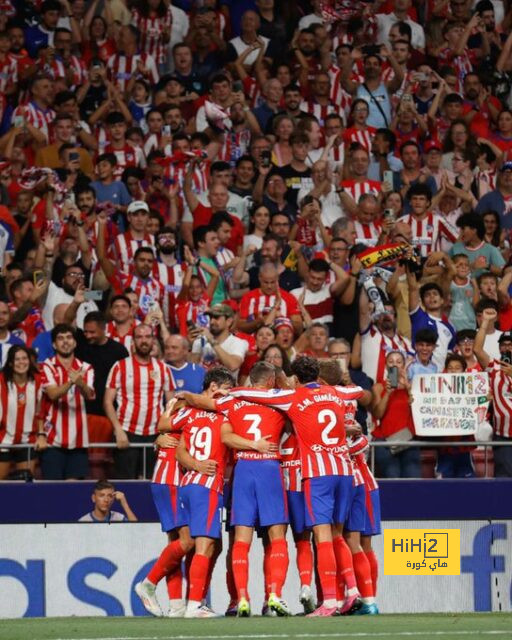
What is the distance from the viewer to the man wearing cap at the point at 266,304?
16438 millimetres

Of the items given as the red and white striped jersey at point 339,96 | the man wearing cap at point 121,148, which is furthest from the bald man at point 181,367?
the red and white striped jersey at point 339,96

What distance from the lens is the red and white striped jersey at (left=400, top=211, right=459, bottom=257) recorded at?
59.3 ft

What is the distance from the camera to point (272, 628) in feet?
34.9

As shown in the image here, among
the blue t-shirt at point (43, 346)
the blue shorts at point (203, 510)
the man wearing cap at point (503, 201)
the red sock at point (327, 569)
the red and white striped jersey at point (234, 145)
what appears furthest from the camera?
the red and white striped jersey at point (234, 145)

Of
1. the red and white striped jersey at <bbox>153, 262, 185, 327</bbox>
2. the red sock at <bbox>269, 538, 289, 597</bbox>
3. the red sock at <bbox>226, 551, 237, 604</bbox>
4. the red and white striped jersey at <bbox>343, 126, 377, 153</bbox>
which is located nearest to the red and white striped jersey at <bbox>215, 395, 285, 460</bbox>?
the red sock at <bbox>269, 538, 289, 597</bbox>

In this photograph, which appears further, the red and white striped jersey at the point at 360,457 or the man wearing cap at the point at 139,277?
the man wearing cap at the point at 139,277

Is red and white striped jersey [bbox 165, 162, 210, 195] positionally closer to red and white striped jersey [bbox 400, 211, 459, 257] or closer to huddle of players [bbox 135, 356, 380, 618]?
red and white striped jersey [bbox 400, 211, 459, 257]

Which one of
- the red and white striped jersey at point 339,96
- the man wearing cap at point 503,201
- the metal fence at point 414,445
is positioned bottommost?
the metal fence at point 414,445

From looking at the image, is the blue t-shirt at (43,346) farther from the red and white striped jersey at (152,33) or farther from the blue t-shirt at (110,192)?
the red and white striped jersey at (152,33)

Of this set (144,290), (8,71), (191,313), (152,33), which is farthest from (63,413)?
(152,33)

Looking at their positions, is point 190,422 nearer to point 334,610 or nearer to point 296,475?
point 296,475

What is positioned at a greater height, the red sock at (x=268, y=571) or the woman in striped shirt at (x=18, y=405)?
the woman in striped shirt at (x=18, y=405)

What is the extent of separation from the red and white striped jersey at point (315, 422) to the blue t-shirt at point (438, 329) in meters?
4.48

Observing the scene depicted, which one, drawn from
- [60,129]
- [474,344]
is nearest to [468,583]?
[474,344]
